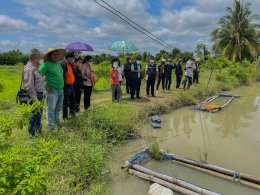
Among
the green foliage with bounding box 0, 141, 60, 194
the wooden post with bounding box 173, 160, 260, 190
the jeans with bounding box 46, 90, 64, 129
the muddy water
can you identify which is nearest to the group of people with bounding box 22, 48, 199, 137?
the jeans with bounding box 46, 90, 64, 129

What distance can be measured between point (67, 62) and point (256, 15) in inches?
1078

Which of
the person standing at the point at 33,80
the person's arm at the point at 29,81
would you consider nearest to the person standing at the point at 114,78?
the person standing at the point at 33,80

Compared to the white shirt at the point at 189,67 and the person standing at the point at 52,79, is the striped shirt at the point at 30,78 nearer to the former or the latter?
the person standing at the point at 52,79

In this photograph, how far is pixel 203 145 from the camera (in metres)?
6.81

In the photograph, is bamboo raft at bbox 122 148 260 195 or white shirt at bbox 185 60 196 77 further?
white shirt at bbox 185 60 196 77

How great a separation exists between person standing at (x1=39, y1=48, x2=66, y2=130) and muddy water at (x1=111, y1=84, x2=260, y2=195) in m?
1.58

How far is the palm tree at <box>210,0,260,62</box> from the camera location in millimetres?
28344

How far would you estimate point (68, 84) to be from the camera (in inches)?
253

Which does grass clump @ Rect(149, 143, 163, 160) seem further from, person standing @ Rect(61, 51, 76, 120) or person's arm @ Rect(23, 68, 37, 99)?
person's arm @ Rect(23, 68, 37, 99)

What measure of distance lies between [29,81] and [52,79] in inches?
33.6

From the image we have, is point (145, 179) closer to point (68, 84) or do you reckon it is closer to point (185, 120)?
point (68, 84)

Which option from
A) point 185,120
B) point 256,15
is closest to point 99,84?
point 185,120

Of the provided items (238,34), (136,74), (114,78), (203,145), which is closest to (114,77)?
(114,78)

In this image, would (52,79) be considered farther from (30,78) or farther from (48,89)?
(30,78)
